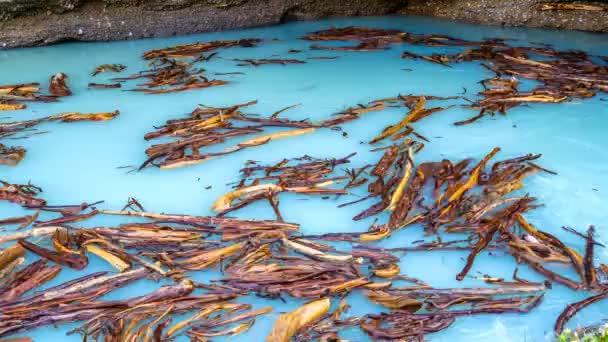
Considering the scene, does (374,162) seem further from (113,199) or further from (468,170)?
(113,199)

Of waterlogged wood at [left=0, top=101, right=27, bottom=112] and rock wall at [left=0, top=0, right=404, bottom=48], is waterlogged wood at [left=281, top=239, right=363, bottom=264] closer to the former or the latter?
waterlogged wood at [left=0, top=101, right=27, bottom=112]

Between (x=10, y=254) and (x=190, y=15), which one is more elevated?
(x=190, y=15)

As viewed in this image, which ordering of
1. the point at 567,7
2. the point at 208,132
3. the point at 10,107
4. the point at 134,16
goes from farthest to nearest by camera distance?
the point at 134,16, the point at 567,7, the point at 10,107, the point at 208,132

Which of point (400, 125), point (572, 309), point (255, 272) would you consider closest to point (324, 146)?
point (400, 125)

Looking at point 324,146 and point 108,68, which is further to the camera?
point 108,68

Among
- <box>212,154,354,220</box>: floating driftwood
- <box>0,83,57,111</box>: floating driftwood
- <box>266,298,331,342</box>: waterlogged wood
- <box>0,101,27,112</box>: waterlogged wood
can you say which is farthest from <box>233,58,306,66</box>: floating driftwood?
<box>266,298,331,342</box>: waterlogged wood

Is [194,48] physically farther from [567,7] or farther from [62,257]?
[567,7]
